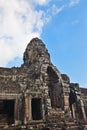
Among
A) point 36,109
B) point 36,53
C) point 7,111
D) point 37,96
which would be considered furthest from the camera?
point 36,53

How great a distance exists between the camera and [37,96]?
1631cm

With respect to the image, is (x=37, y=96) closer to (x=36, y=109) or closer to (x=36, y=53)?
(x=36, y=109)

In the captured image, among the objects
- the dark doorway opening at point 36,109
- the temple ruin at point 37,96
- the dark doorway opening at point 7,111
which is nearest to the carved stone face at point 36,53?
the temple ruin at point 37,96

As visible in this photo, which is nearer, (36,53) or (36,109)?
(36,109)

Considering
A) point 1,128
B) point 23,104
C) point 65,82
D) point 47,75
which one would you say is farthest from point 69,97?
point 1,128

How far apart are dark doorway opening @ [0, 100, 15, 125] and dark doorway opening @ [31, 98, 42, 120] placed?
174 centimetres

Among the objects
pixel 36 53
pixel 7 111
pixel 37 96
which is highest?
pixel 36 53

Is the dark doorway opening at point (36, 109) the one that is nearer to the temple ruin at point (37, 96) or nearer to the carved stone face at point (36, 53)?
the temple ruin at point (37, 96)

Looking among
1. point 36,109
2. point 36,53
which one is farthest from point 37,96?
point 36,53

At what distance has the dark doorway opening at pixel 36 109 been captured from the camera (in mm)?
16331

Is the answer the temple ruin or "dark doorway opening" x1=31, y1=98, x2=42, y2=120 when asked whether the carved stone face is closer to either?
the temple ruin

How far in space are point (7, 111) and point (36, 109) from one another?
2272mm

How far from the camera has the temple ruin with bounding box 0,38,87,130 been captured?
1510cm

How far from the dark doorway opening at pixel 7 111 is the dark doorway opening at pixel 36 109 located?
1.74m
